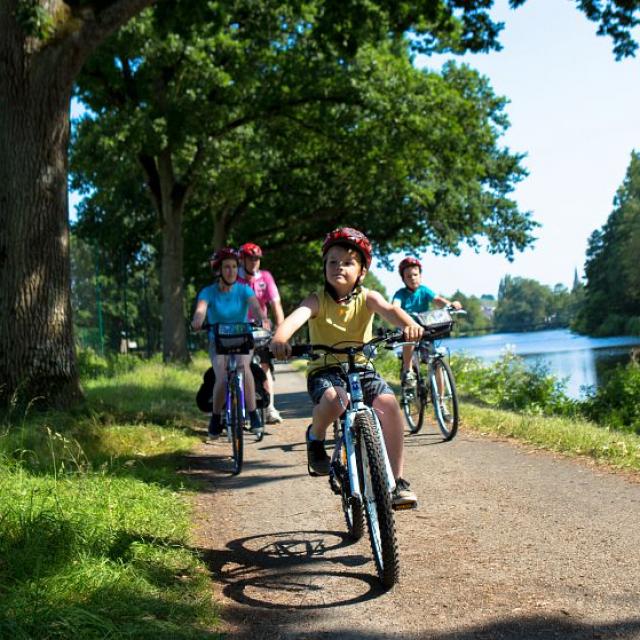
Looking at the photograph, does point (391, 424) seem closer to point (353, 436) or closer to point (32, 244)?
point (353, 436)

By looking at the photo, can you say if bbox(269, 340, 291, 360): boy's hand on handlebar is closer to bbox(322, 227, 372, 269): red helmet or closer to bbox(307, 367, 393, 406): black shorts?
bbox(307, 367, 393, 406): black shorts

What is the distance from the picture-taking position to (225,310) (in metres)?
8.05

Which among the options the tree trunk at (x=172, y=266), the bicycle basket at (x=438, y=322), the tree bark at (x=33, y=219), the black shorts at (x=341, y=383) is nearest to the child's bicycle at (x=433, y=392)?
the bicycle basket at (x=438, y=322)

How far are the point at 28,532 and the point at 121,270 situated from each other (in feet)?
70.4

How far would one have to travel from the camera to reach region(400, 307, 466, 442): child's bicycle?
843cm

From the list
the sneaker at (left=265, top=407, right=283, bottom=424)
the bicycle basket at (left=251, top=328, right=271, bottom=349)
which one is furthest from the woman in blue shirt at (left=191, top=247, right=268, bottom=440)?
the sneaker at (left=265, top=407, right=283, bottom=424)

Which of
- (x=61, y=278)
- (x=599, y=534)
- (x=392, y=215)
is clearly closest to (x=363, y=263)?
(x=599, y=534)

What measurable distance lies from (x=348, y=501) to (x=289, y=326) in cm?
102

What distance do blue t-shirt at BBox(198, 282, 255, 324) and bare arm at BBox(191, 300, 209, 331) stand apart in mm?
152

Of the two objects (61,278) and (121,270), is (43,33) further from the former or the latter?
(121,270)

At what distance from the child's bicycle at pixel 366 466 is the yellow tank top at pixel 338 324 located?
137mm

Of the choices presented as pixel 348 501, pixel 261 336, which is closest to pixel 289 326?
pixel 348 501

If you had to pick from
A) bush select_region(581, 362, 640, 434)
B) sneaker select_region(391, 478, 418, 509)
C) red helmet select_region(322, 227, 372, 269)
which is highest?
red helmet select_region(322, 227, 372, 269)

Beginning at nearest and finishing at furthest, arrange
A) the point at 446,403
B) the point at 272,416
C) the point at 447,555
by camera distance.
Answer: the point at 447,555, the point at 446,403, the point at 272,416
